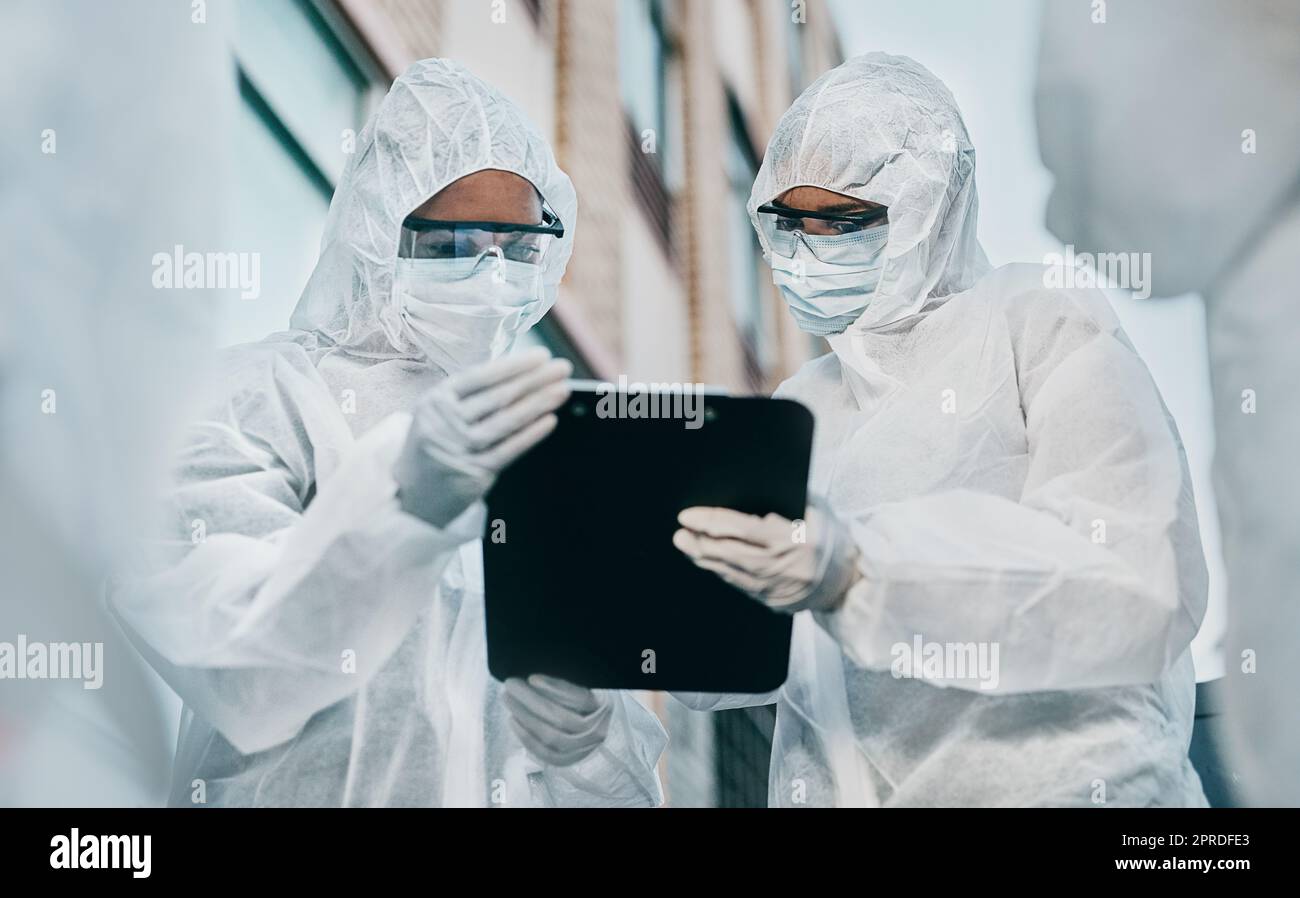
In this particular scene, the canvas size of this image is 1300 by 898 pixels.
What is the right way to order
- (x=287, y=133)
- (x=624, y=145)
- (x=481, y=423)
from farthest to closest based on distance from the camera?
(x=624, y=145) → (x=287, y=133) → (x=481, y=423)

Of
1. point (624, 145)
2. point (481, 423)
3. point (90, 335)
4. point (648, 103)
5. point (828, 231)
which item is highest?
point (648, 103)

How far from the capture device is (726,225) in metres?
4.21

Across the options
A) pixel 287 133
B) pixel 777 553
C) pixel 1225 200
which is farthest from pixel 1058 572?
pixel 287 133

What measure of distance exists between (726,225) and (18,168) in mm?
2376

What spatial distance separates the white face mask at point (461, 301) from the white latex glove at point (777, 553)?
44cm

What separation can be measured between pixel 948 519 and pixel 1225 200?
34.2 inches

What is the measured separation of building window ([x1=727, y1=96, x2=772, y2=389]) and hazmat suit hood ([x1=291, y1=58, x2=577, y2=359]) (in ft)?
6.18

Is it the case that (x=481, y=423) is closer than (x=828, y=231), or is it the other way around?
(x=481, y=423)

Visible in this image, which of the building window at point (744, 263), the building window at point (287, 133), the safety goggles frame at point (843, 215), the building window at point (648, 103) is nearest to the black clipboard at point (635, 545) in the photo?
the safety goggles frame at point (843, 215)

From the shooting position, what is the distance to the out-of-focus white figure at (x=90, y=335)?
6.52ft

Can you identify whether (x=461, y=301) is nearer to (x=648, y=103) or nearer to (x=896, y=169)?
(x=896, y=169)

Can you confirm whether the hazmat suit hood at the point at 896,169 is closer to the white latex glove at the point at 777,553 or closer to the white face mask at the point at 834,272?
the white face mask at the point at 834,272

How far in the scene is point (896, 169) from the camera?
1965mm
